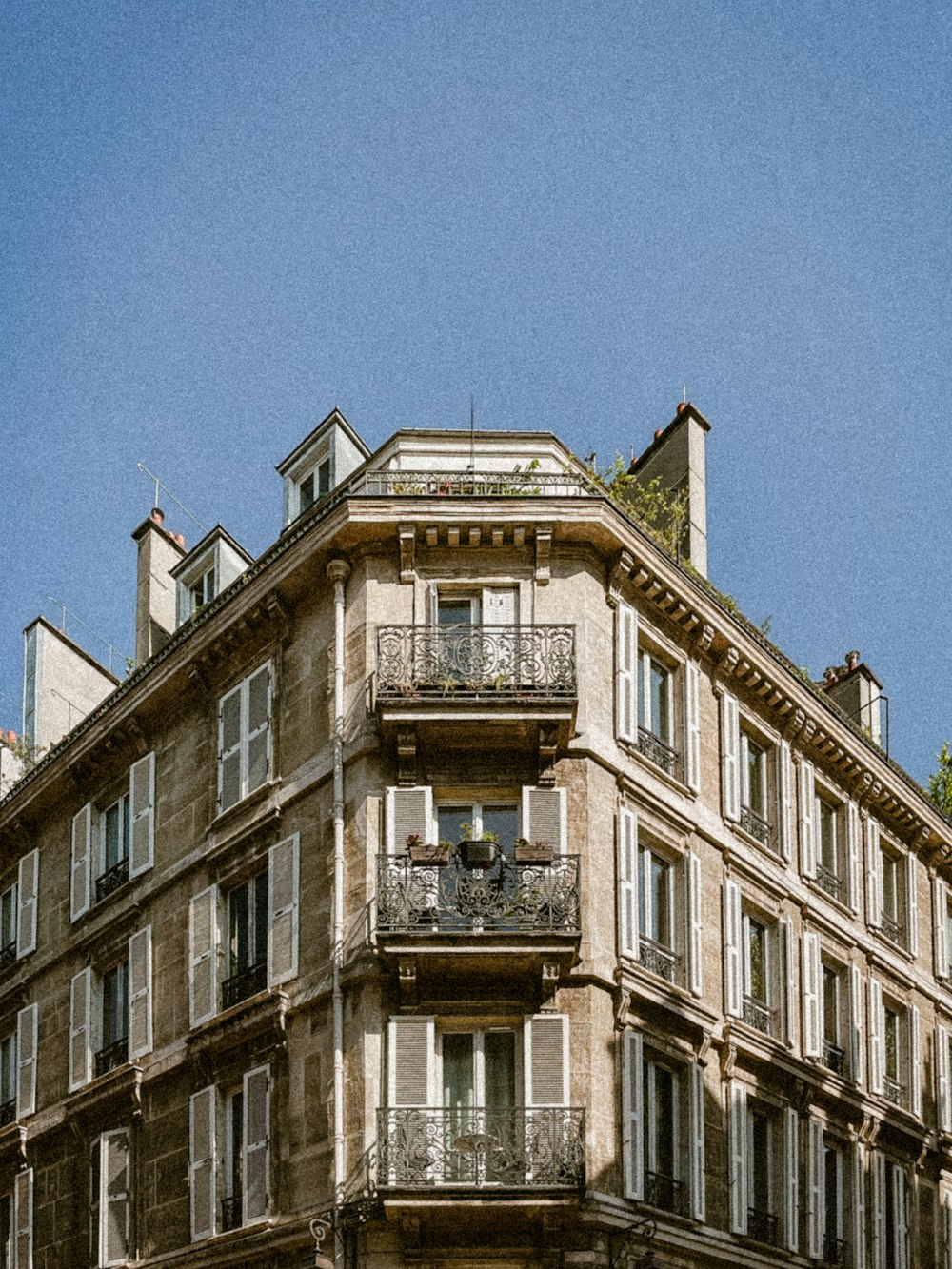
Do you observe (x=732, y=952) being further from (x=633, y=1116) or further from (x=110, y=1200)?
(x=110, y=1200)

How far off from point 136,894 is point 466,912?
636 centimetres

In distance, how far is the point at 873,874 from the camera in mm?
27484

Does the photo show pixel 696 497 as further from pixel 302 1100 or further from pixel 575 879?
pixel 302 1100

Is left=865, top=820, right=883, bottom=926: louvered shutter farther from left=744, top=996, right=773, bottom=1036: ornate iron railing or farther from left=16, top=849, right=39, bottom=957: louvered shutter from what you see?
left=16, top=849, right=39, bottom=957: louvered shutter

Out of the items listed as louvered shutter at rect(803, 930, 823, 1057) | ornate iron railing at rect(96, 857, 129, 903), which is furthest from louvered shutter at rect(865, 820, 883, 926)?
ornate iron railing at rect(96, 857, 129, 903)

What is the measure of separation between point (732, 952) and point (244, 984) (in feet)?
18.0

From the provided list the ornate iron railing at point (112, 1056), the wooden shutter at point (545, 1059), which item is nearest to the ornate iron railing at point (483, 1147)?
the wooden shutter at point (545, 1059)

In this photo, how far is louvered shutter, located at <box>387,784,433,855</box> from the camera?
67.9 feet

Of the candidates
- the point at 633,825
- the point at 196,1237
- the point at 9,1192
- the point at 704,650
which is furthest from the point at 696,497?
the point at 9,1192

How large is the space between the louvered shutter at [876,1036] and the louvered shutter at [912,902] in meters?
1.78

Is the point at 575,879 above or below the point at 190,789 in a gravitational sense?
below

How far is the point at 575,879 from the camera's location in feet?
66.7

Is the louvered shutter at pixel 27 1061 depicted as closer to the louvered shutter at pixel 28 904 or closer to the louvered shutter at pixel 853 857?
the louvered shutter at pixel 28 904

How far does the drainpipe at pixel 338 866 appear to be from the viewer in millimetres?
19750
